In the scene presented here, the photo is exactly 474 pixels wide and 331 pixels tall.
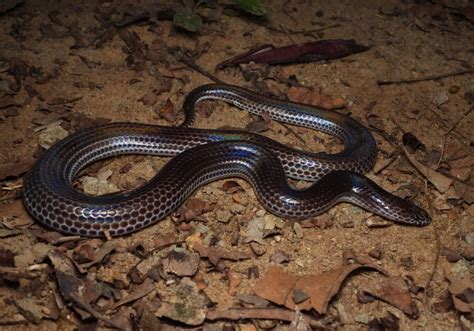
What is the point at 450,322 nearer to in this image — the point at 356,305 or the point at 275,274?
the point at 356,305

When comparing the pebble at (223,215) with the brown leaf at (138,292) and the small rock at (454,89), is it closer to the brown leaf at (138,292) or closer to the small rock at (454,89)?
the brown leaf at (138,292)

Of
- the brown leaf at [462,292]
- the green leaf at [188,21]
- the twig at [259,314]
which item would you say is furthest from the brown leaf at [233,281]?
the green leaf at [188,21]

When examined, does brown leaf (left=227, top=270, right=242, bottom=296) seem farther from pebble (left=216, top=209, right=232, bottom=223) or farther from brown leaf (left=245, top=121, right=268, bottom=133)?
brown leaf (left=245, top=121, right=268, bottom=133)

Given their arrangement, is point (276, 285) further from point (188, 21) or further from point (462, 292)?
point (188, 21)

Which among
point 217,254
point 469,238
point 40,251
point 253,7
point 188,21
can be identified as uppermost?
point 253,7

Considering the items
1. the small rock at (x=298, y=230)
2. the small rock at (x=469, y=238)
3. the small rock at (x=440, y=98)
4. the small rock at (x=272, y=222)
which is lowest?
the small rock at (x=469, y=238)

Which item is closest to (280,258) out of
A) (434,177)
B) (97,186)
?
(97,186)
